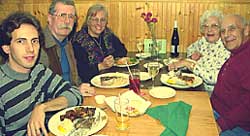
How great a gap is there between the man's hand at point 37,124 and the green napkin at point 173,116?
54 cm

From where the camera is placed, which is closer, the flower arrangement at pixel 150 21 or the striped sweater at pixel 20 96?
the striped sweater at pixel 20 96

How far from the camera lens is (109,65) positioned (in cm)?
267

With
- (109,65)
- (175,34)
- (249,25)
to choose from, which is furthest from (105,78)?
(175,34)

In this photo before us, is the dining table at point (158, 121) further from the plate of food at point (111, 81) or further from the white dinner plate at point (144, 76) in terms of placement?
the white dinner plate at point (144, 76)

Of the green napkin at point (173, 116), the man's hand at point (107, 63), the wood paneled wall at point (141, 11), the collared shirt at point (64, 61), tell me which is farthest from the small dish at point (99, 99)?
the wood paneled wall at point (141, 11)

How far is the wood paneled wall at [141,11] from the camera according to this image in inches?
Answer: 137

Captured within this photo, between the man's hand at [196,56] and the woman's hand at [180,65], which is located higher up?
the man's hand at [196,56]

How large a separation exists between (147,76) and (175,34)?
3.94 feet

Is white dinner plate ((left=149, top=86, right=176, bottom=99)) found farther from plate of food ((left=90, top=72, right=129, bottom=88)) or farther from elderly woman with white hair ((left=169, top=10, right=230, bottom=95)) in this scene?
elderly woman with white hair ((left=169, top=10, right=230, bottom=95))

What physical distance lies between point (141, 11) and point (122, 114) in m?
2.10

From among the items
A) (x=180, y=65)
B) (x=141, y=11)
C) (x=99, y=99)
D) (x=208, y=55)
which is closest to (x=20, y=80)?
(x=99, y=99)

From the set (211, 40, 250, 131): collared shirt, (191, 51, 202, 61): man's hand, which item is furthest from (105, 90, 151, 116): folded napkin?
(191, 51, 202, 61): man's hand

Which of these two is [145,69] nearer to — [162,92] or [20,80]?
[162,92]

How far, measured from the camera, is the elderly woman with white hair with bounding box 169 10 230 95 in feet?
8.30
